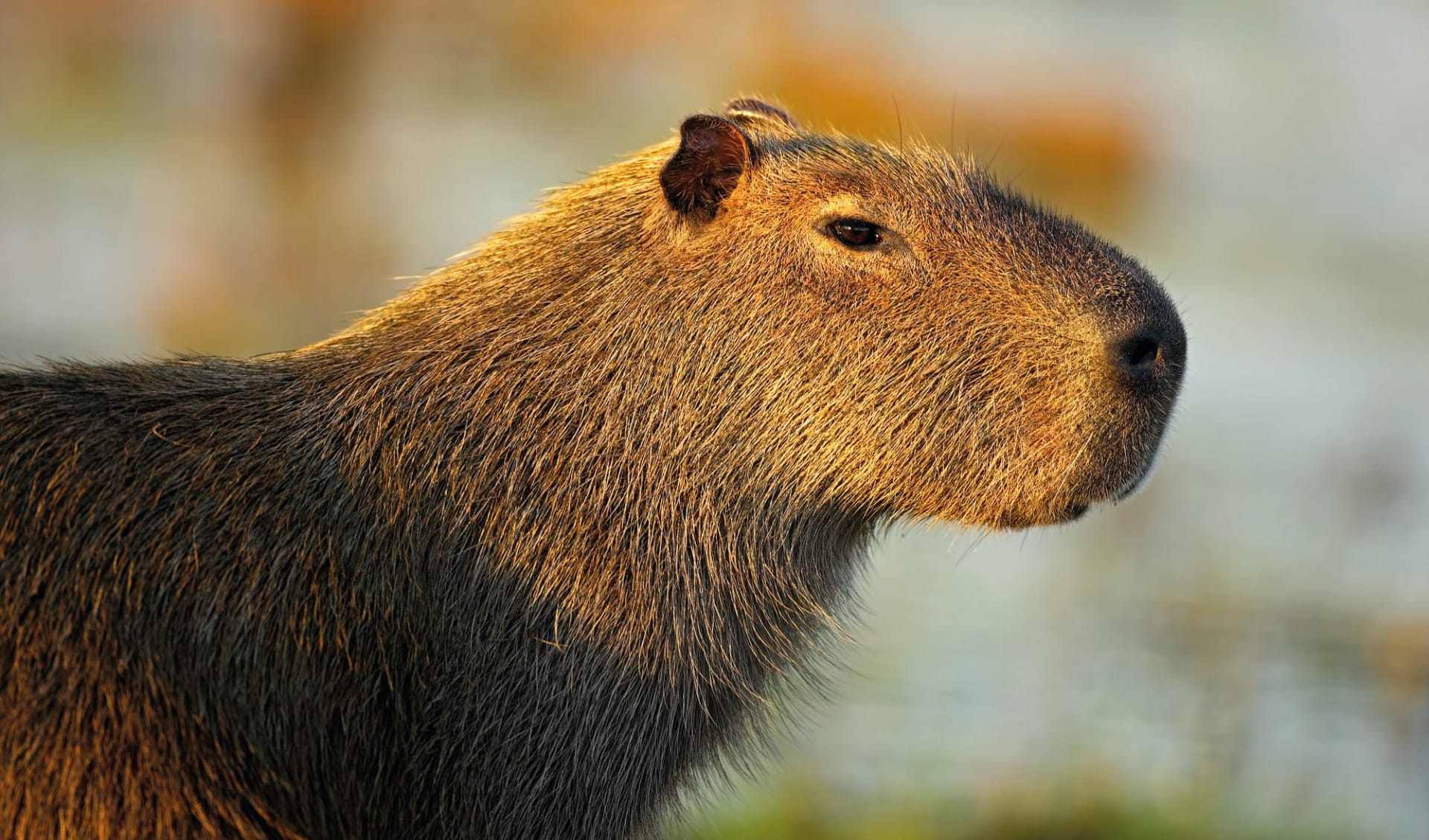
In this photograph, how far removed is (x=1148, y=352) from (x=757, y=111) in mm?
1232

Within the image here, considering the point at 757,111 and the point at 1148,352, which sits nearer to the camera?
the point at 1148,352

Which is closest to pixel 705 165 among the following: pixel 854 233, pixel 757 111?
pixel 854 233

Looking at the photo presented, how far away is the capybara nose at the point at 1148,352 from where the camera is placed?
2906 millimetres

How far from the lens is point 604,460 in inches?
117

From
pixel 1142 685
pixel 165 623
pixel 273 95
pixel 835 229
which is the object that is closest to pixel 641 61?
pixel 273 95

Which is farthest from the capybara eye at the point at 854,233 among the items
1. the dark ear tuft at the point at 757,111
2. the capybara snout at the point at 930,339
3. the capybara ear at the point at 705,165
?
the dark ear tuft at the point at 757,111

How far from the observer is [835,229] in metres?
3.04

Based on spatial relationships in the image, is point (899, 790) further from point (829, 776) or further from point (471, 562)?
point (471, 562)

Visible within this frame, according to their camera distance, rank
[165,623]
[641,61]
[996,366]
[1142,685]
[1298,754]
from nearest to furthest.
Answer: [165,623] < [996,366] < [1298,754] < [1142,685] < [641,61]

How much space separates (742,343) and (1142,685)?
3774 mm

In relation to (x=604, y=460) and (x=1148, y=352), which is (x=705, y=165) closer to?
(x=604, y=460)

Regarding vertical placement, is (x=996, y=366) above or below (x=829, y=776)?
above

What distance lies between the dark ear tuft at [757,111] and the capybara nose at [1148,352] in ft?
3.20

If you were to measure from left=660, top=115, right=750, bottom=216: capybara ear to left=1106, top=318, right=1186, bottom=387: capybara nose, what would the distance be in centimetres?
83
